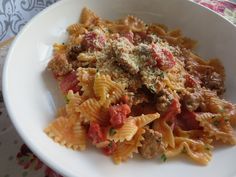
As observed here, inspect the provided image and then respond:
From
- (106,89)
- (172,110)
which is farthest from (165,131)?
(106,89)

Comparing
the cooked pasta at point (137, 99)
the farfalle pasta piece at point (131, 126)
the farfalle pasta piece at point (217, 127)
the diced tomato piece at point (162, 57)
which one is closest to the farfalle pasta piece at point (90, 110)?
the cooked pasta at point (137, 99)

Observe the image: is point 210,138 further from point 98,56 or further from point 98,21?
point 98,21

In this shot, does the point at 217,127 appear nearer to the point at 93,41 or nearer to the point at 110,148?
the point at 110,148

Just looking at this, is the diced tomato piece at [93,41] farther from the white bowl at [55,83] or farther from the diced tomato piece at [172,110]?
the diced tomato piece at [172,110]

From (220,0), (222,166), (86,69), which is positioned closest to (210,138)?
(222,166)

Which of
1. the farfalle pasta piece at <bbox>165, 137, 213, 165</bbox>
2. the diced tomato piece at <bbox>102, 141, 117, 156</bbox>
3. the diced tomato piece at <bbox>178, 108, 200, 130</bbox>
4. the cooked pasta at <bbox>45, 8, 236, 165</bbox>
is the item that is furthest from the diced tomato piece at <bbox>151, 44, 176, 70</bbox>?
the diced tomato piece at <bbox>102, 141, 117, 156</bbox>
